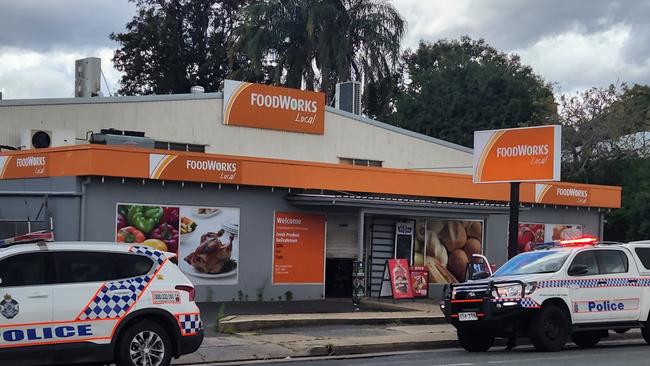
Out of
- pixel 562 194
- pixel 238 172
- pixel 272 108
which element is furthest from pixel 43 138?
pixel 562 194

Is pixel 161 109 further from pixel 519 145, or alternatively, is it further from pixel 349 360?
pixel 349 360

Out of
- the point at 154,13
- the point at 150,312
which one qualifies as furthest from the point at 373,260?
the point at 154,13

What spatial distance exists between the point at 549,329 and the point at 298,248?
9666 millimetres

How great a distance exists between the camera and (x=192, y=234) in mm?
21203

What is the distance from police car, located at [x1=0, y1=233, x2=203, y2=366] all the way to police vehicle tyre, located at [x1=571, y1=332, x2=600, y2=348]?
26.0 feet

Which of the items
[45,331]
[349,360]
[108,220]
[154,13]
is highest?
[154,13]

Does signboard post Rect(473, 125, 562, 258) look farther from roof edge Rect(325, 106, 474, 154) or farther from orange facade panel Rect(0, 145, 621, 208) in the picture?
roof edge Rect(325, 106, 474, 154)

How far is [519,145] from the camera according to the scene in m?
21.1

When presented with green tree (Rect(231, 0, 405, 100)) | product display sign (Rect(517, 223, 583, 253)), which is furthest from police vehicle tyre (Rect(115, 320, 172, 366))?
green tree (Rect(231, 0, 405, 100))

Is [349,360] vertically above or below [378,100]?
below

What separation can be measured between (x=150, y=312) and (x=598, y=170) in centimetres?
3289

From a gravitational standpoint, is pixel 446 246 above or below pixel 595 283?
above

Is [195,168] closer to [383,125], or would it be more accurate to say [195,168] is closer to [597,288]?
[597,288]

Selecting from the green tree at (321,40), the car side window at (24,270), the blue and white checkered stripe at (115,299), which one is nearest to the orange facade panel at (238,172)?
the blue and white checkered stripe at (115,299)
